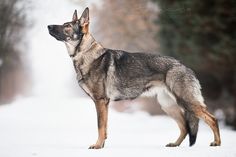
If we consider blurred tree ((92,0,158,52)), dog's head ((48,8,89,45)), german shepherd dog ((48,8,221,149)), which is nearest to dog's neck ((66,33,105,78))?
german shepherd dog ((48,8,221,149))

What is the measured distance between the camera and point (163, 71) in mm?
8008

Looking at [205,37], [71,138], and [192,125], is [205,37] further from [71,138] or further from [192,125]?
[192,125]

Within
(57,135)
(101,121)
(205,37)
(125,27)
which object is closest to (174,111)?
(101,121)

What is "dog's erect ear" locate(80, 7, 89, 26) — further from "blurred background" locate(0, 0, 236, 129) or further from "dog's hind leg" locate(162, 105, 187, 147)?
"dog's hind leg" locate(162, 105, 187, 147)

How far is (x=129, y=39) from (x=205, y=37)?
8.80 metres

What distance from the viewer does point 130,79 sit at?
8125 mm

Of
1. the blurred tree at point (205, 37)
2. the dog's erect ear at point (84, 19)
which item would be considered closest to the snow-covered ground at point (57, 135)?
the dog's erect ear at point (84, 19)

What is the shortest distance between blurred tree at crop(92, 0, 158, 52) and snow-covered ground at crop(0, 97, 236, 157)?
12.2 feet

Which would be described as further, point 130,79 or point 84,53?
point 130,79

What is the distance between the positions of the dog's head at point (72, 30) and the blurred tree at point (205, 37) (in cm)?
598

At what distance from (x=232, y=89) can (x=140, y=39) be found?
8.46 meters

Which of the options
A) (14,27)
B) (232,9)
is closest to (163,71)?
(14,27)

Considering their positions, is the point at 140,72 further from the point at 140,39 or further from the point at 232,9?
the point at 140,39

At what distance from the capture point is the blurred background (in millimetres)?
10016
